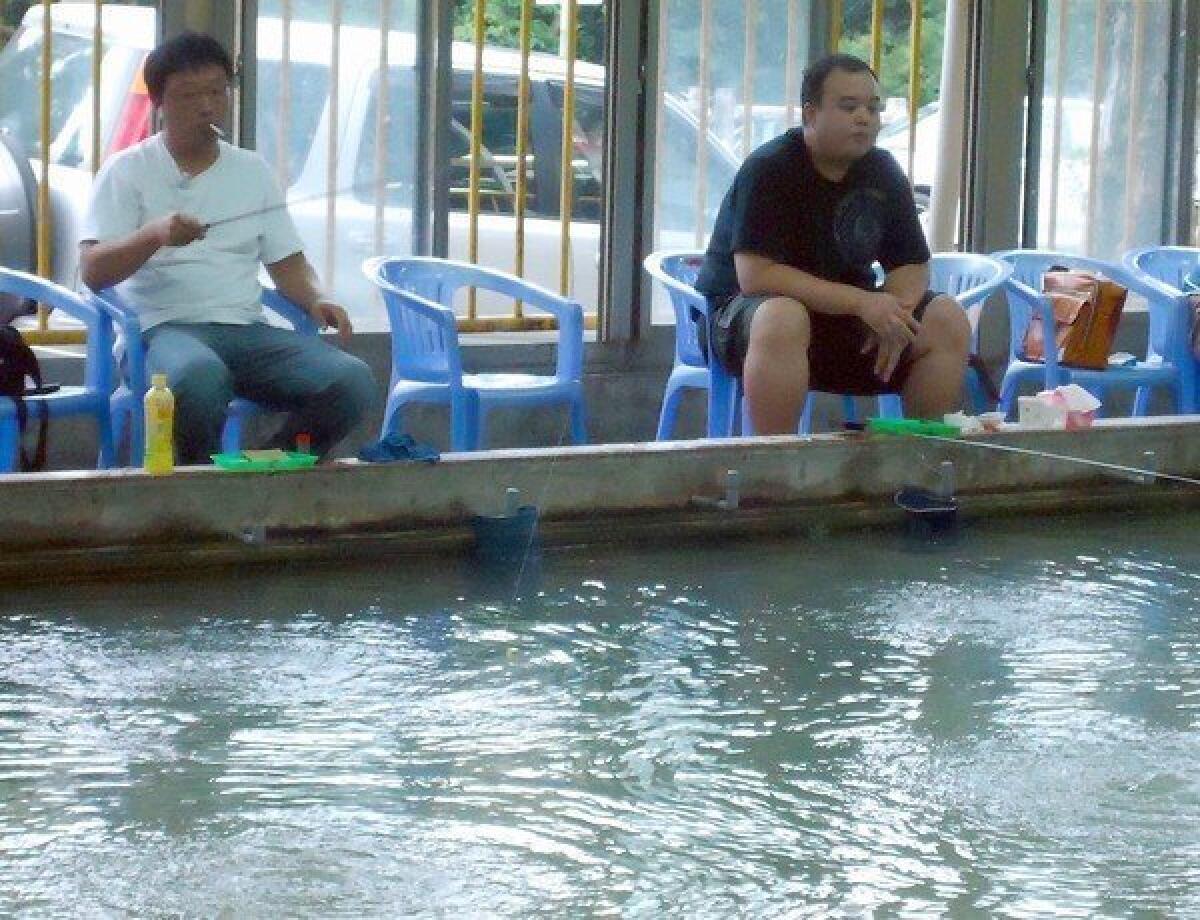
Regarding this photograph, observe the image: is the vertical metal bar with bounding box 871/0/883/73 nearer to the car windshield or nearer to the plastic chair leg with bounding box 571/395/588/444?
the plastic chair leg with bounding box 571/395/588/444

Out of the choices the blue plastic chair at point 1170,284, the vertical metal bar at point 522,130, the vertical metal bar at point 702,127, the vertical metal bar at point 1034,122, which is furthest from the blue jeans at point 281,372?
the vertical metal bar at point 1034,122

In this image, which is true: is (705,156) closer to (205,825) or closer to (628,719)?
(628,719)

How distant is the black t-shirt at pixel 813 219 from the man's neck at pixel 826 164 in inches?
0.5

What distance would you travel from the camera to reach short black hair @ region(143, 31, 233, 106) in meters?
5.43

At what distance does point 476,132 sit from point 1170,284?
2505 millimetres

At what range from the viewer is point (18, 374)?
5.11 metres

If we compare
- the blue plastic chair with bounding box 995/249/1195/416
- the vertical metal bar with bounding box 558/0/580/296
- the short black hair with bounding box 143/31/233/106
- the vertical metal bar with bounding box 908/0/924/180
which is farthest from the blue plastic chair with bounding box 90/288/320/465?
the vertical metal bar with bounding box 908/0/924/180

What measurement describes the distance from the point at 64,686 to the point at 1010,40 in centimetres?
523

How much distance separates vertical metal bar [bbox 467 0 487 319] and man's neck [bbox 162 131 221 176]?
4.78 feet

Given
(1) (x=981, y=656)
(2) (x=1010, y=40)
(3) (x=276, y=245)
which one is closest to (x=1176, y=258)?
(2) (x=1010, y=40)

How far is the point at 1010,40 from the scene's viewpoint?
26.1 ft

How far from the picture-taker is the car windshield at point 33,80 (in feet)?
20.8

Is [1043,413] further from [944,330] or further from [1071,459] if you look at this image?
[944,330]

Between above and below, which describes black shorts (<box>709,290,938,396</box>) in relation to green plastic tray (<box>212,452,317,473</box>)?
above
